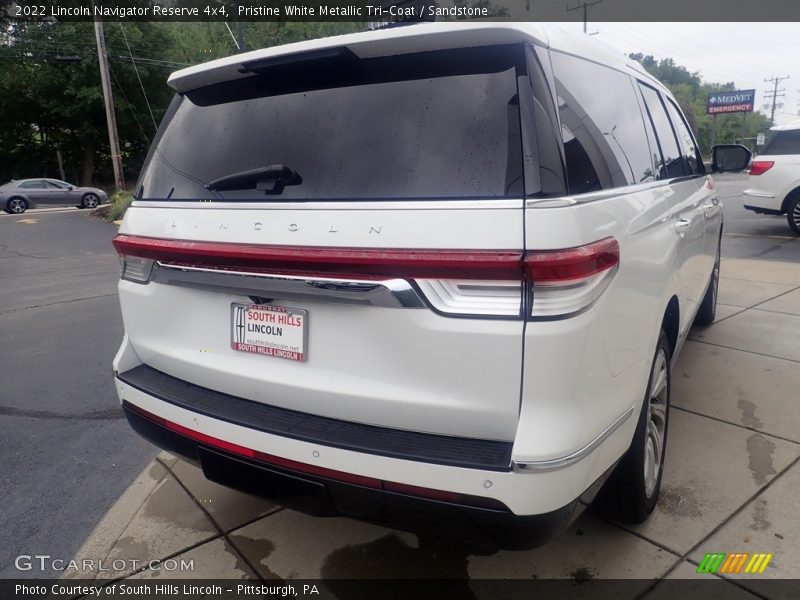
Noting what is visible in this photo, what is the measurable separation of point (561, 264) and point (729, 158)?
406cm

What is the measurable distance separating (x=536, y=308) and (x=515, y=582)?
1290 mm

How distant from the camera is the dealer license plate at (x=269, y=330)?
1938mm

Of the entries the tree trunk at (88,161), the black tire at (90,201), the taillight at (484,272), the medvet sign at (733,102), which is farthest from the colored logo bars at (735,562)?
the medvet sign at (733,102)

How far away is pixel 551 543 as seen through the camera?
8.34ft

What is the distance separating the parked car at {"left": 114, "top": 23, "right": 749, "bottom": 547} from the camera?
165cm

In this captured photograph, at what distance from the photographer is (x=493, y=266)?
5.30 ft

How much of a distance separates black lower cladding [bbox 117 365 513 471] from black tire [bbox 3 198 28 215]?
2625 cm

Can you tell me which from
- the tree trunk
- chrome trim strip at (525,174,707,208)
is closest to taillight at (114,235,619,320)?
chrome trim strip at (525,174,707,208)

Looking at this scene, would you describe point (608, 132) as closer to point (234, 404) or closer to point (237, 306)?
point (237, 306)

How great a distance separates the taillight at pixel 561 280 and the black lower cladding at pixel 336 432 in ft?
1.35

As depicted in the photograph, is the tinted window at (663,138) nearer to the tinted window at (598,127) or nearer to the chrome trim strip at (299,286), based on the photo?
the tinted window at (598,127)

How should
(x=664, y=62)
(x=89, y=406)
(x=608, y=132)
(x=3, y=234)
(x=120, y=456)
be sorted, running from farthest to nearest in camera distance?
1. (x=664, y=62)
2. (x=3, y=234)
3. (x=89, y=406)
4. (x=120, y=456)
5. (x=608, y=132)

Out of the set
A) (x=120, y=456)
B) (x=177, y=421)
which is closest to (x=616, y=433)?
(x=177, y=421)

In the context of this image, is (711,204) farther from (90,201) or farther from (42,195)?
(90,201)
